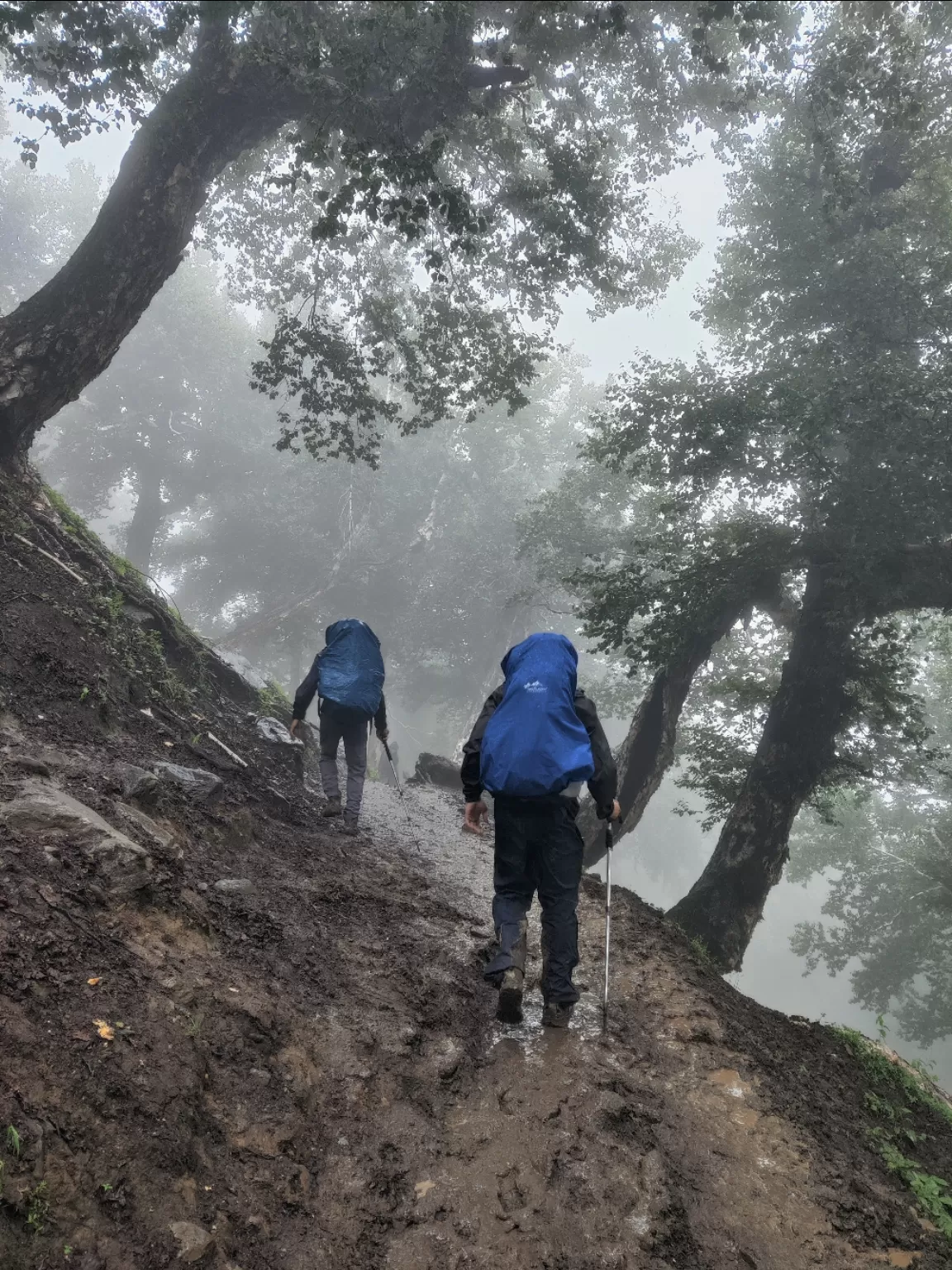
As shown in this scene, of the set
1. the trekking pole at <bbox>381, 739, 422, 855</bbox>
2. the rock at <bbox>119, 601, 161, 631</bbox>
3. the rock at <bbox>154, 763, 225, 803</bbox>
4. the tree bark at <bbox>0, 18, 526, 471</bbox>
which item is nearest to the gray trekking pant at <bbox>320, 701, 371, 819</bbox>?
the trekking pole at <bbox>381, 739, 422, 855</bbox>

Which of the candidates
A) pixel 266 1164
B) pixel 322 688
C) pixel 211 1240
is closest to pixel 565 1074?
pixel 266 1164

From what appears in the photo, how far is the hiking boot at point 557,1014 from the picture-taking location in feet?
12.1

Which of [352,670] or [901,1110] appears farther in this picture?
[352,670]

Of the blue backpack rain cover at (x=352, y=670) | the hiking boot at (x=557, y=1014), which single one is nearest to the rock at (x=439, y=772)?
the blue backpack rain cover at (x=352, y=670)

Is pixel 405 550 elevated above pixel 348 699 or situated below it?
above

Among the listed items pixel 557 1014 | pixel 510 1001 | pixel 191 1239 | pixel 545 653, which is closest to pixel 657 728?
pixel 545 653

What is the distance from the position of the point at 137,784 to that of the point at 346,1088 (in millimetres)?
2500

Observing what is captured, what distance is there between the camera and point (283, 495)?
39.2m

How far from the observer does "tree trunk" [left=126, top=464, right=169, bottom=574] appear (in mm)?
36156

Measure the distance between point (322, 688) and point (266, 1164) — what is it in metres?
4.85

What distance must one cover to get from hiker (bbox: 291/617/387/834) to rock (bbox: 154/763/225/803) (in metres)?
1.52

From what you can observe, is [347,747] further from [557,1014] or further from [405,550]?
[405,550]

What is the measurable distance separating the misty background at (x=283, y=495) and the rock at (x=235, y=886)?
31.0 metres

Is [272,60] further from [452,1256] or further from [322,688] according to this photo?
[452,1256]
